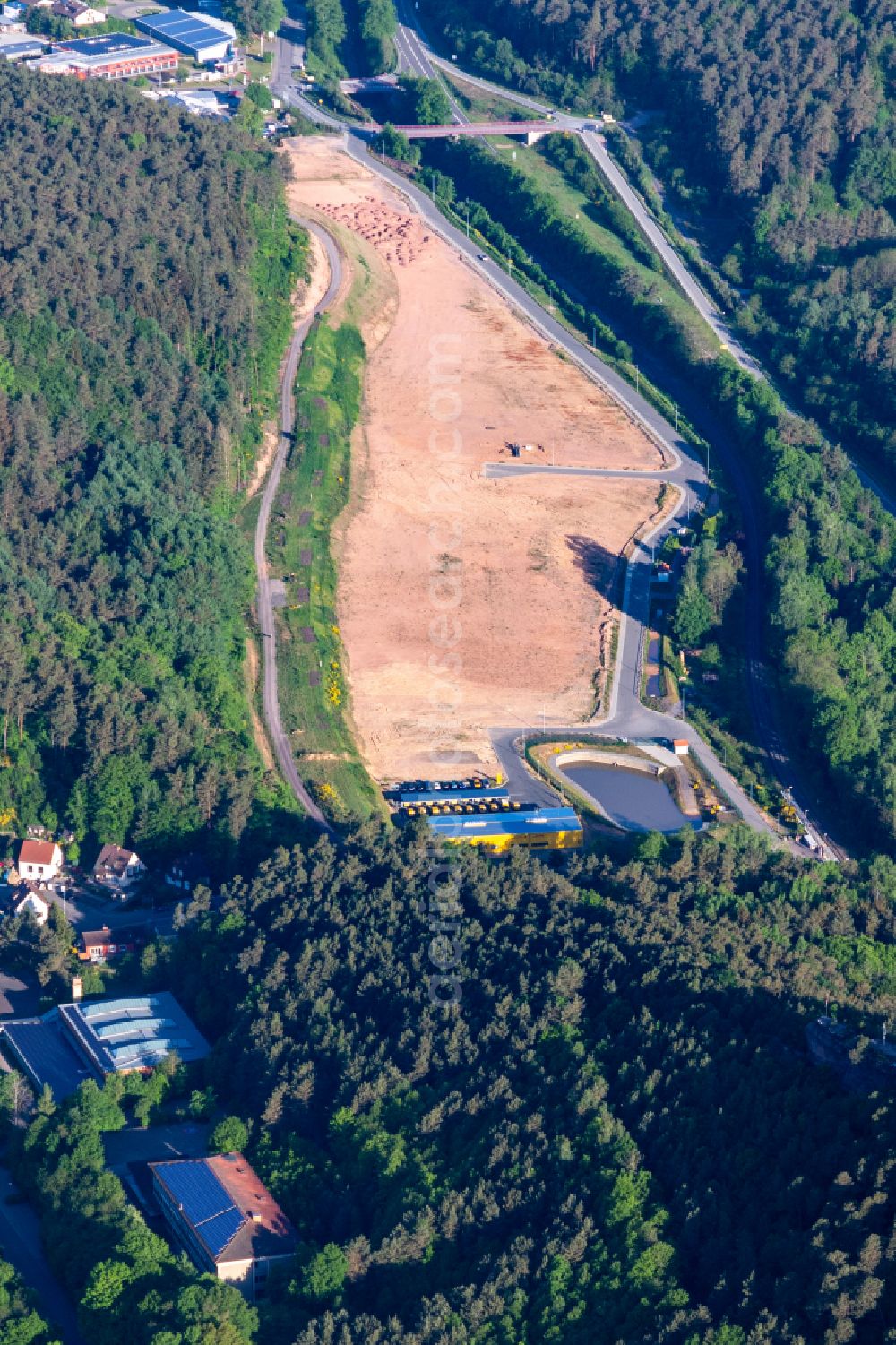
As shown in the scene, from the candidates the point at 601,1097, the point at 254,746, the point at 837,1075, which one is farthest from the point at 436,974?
the point at 254,746

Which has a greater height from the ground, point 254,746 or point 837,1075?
point 837,1075

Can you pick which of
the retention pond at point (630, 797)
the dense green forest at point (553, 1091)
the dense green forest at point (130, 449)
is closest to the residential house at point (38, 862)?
the dense green forest at point (130, 449)

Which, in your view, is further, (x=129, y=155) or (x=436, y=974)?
(x=129, y=155)

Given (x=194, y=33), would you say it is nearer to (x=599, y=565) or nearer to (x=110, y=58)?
(x=110, y=58)

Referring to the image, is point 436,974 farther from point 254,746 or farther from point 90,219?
point 90,219

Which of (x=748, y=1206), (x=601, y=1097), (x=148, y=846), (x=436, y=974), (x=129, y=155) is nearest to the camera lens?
(x=748, y=1206)
